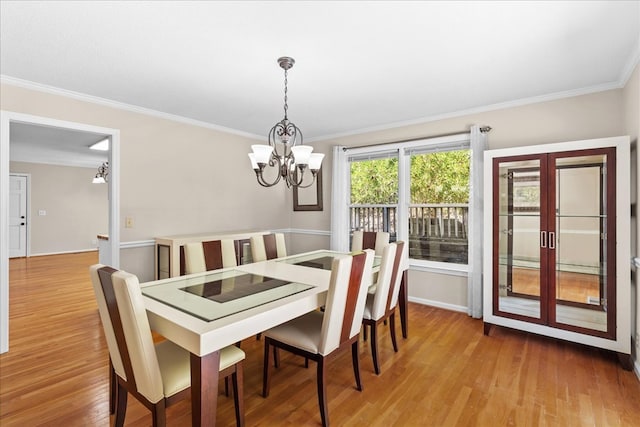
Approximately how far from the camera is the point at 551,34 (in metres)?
2.05

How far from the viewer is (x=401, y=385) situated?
2.22m

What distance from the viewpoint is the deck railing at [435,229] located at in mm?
3871

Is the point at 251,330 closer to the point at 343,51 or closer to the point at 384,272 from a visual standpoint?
the point at 384,272

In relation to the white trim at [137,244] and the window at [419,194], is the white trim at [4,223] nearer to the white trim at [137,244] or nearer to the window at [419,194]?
the white trim at [137,244]

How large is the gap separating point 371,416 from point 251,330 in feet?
3.27

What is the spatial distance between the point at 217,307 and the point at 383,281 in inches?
50.3

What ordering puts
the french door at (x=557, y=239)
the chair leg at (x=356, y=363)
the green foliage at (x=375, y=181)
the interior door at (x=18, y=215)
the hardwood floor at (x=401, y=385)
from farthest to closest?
the interior door at (x=18, y=215) → the green foliage at (x=375, y=181) → the french door at (x=557, y=239) → the chair leg at (x=356, y=363) → the hardwood floor at (x=401, y=385)

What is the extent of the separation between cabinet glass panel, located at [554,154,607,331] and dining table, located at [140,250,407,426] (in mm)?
2192

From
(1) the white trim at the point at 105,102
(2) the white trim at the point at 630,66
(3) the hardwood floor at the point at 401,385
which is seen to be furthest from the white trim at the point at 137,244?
(2) the white trim at the point at 630,66

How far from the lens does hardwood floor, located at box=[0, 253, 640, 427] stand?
1884 millimetres

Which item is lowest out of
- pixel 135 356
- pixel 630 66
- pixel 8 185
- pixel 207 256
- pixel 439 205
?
pixel 135 356

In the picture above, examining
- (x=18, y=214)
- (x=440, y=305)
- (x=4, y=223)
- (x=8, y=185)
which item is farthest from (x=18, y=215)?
(x=440, y=305)

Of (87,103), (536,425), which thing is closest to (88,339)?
(87,103)

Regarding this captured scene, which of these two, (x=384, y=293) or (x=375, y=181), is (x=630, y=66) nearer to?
(x=384, y=293)
